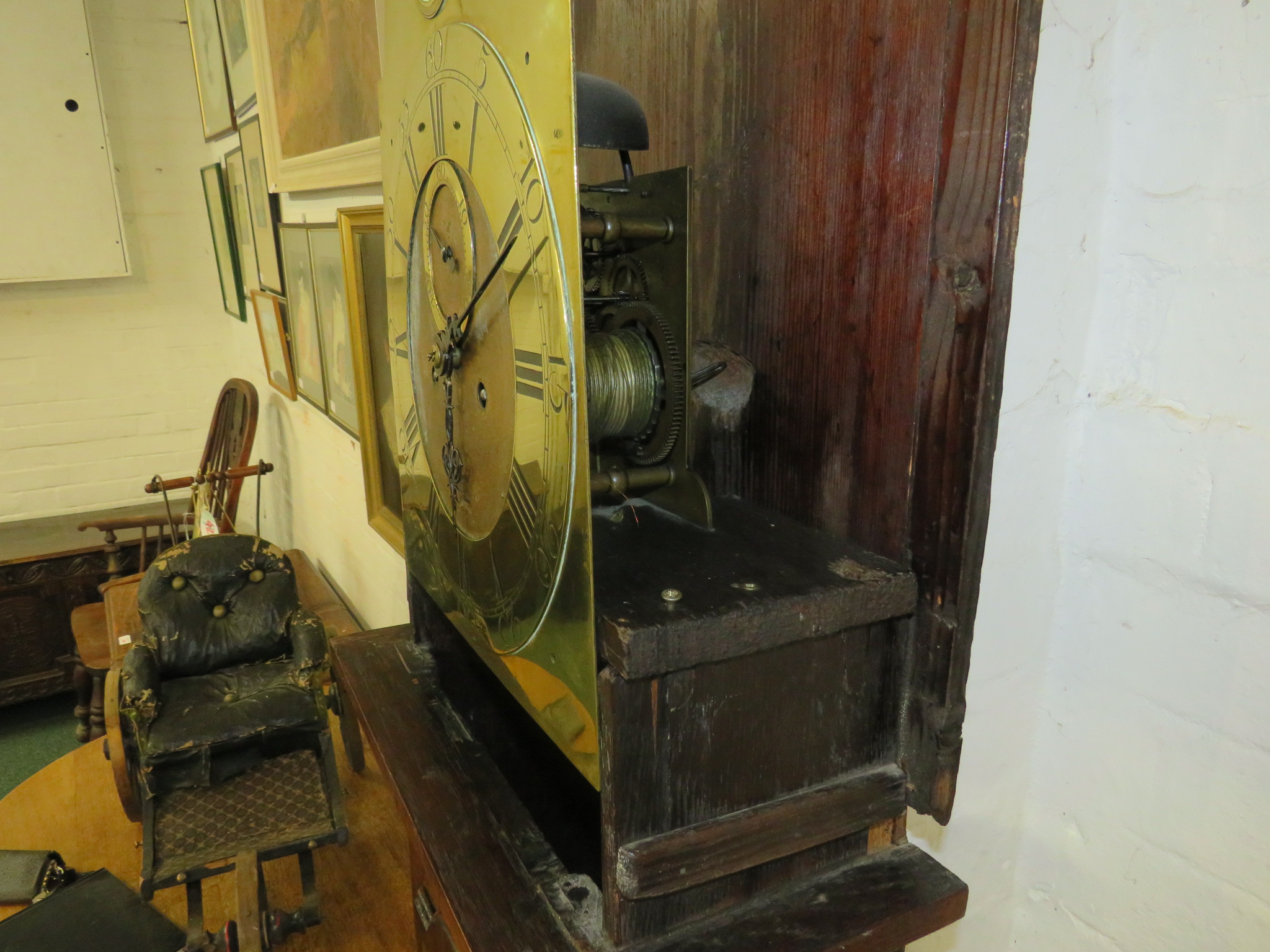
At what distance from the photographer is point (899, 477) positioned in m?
0.63

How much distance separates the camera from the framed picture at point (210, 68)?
2727mm

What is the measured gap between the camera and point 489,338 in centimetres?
64

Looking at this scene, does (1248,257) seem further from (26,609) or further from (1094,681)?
(26,609)

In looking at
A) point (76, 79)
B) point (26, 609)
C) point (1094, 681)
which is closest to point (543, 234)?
point (1094, 681)

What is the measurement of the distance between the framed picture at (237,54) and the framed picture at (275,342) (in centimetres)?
56

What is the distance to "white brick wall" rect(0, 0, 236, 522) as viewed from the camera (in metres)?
3.39

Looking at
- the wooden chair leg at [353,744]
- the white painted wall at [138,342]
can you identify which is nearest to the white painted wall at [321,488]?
the white painted wall at [138,342]

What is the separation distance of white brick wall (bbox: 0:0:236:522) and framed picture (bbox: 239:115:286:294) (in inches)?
43.9

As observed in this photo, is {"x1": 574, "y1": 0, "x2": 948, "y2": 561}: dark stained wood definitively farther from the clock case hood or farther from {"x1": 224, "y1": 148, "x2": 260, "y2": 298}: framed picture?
{"x1": 224, "y1": 148, "x2": 260, "y2": 298}: framed picture

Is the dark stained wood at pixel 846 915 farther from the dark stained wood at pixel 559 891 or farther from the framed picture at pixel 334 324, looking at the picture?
the framed picture at pixel 334 324

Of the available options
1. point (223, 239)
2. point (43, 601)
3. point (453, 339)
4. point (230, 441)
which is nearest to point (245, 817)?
point (453, 339)

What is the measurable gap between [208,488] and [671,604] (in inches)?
110

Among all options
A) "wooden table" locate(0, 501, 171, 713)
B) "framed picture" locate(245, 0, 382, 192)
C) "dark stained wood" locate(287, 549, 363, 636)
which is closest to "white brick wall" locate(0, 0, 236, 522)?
"wooden table" locate(0, 501, 171, 713)

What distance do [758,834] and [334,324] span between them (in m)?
1.70
